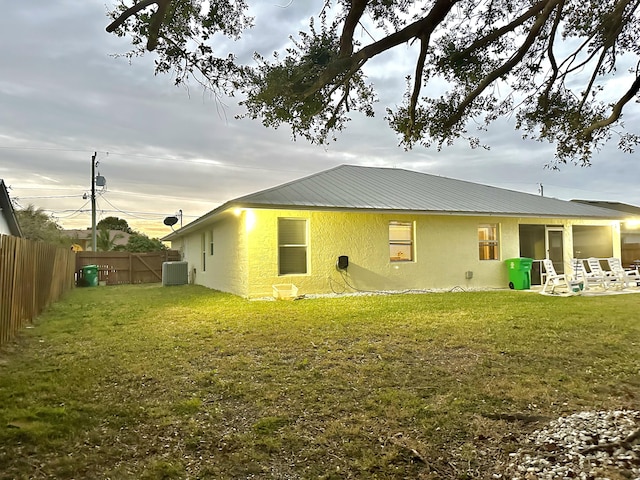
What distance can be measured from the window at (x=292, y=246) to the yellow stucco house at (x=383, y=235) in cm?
3

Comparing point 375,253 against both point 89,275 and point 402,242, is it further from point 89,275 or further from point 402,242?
point 89,275

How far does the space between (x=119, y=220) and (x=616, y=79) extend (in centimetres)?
5992

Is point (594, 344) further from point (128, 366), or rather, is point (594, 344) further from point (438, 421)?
point (128, 366)

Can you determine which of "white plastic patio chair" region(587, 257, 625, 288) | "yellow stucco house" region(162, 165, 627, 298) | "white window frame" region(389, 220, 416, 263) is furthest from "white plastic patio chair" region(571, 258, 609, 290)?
"white window frame" region(389, 220, 416, 263)

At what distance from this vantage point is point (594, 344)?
5781 millimetres

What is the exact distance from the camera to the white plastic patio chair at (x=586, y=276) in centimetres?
1197

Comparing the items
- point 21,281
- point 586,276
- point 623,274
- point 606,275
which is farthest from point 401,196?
point 21,281

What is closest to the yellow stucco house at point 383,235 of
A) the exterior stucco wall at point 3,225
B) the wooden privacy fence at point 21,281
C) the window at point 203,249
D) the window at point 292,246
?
the window at point 292,246

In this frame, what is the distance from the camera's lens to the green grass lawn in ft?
8.75

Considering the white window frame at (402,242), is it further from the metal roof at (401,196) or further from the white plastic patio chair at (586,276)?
the white plastic patio chair at (586,276)

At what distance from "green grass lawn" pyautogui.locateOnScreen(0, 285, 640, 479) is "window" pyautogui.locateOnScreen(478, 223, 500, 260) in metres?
6.29

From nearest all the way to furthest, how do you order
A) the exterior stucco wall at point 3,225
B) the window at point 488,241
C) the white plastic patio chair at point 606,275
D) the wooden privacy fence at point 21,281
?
the wooden privacy fence at point 21,281 → the white plastic patio chair at point 606,275 → the window at point 488,241 → the exterior stucco wall at point 3,225

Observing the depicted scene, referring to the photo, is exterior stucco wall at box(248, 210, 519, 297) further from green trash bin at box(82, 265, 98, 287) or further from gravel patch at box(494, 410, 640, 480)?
green trash bin at box(82, 265, 98, 287)

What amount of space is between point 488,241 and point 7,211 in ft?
60.1
